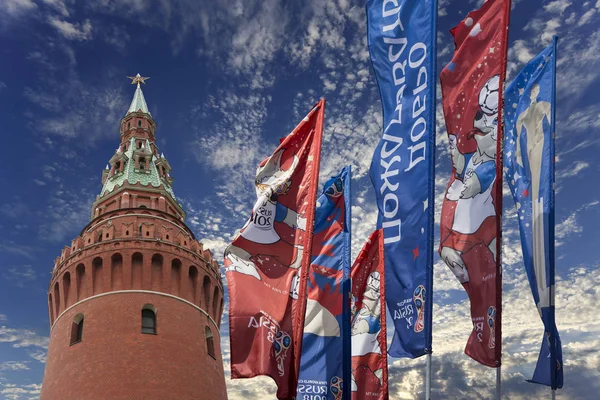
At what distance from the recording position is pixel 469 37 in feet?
53.7

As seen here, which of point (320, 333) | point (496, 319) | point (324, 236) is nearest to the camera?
point (496, 319)

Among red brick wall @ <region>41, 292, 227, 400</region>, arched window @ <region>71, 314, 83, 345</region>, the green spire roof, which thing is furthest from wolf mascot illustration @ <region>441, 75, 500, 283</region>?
the green spire roof

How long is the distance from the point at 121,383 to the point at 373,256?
1841cm

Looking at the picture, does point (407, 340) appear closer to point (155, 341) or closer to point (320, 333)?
point (320, 333)

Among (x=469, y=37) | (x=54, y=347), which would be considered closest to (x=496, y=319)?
(x=469, y=37)

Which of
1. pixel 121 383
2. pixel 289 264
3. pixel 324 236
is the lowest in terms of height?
pixel 121 383

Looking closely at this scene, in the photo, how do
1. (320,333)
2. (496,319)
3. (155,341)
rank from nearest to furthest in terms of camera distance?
(496,319) → (320,333) → (155,341)

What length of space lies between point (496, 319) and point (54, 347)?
→ 93.7ft

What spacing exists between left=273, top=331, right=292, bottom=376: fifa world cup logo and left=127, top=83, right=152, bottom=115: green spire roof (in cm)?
3892

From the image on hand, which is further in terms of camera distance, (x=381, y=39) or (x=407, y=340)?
(x=381, y=39)

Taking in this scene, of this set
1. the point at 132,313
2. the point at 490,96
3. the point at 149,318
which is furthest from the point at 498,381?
the point at 149,318

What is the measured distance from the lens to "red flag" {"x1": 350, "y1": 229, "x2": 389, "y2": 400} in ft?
57.0

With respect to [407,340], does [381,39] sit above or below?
above

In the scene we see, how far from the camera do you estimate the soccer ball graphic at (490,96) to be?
14953 mm
